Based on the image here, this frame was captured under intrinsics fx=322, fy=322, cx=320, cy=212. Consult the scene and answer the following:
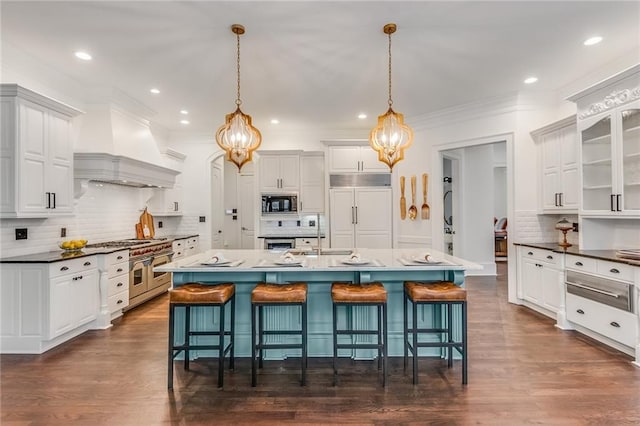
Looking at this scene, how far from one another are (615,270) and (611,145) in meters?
1.33

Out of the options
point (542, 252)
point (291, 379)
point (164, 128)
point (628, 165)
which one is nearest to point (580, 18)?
point (628, 165)

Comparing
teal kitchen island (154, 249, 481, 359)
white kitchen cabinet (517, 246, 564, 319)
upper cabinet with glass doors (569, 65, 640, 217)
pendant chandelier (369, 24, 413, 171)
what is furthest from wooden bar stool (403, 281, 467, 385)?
upper cabinet with glass doors (569, 65, 640, 217)

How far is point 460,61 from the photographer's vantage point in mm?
3711

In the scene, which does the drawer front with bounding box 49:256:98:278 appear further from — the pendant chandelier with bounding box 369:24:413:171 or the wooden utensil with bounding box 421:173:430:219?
the wooden utensil with bounding box 421:173:430:219

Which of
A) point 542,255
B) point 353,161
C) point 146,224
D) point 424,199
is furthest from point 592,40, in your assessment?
point 146,224

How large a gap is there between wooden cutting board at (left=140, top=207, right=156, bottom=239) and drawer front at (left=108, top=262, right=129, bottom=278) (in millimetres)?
1429

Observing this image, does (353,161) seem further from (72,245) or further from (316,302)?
(72,245)

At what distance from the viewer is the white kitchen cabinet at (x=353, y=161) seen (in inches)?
243

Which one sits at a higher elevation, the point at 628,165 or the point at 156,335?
the point at 628,165

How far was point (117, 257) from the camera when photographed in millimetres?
4082

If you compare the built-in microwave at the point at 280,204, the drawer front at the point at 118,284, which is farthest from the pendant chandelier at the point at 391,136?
the drawer front at the point at 118,284

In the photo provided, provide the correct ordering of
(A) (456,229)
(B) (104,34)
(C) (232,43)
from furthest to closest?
(A) (456,229)
(C) (232,43)
(B) (104,34)

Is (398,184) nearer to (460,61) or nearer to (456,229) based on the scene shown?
(456,229)

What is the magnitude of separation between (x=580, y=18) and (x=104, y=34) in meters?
4.40
